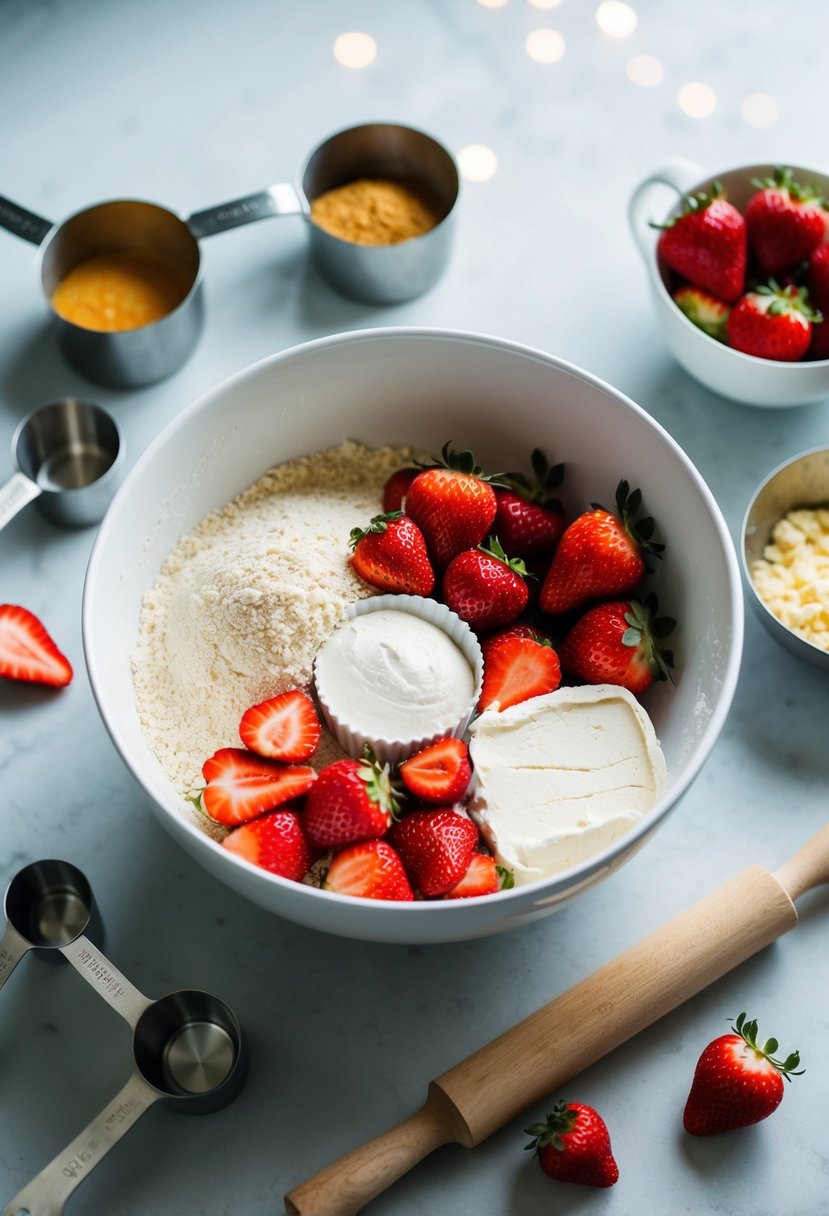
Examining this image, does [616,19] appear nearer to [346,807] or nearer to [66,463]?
[66,463]

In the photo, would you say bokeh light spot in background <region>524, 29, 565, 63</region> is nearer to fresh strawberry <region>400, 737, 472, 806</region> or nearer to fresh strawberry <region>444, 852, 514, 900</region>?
fresh strawberry <region>400, 737, 472, 806</region>

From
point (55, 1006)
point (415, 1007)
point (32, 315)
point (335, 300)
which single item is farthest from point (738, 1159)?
point (32, 315)

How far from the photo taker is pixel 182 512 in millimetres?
1494

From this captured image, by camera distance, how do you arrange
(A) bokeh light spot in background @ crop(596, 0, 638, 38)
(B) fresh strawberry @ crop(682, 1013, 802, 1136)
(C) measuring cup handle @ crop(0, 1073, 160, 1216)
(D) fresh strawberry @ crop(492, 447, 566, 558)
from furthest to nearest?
1. (A) bokeh light spot in background @ crop(596, 0, 638, 38)
2. (D) fresh strawberry @ crop(492, 447, 566, 558)
3. (B) fresh strawberry @ crop(682, 1013, 802, 1136)
4. (C) measuring cup handle @ crop(0, 1073, 160, 1216)

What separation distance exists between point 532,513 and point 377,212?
0.63 m

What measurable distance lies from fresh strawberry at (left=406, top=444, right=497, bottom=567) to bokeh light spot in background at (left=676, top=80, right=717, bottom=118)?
92 cm

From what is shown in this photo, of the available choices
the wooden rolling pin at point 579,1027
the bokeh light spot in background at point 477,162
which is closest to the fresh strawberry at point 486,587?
the wooden rolling pin at point 579,1027

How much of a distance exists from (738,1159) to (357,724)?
0.63m

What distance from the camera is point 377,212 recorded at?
1.85m

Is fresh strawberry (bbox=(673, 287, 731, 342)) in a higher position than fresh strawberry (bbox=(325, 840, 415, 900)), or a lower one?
lower

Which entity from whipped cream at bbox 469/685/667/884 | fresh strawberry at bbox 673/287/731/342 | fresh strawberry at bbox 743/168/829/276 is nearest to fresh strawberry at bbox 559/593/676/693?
whipped cream at bbox 469/685/667/884

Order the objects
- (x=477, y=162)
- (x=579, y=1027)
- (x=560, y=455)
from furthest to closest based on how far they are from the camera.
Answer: (x=477, y=162), (x=560, y=455), (x=579, y=1027)

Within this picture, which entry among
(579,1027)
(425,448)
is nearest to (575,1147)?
(579,1027)

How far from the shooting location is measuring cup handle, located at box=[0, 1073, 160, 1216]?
118 centimetres
